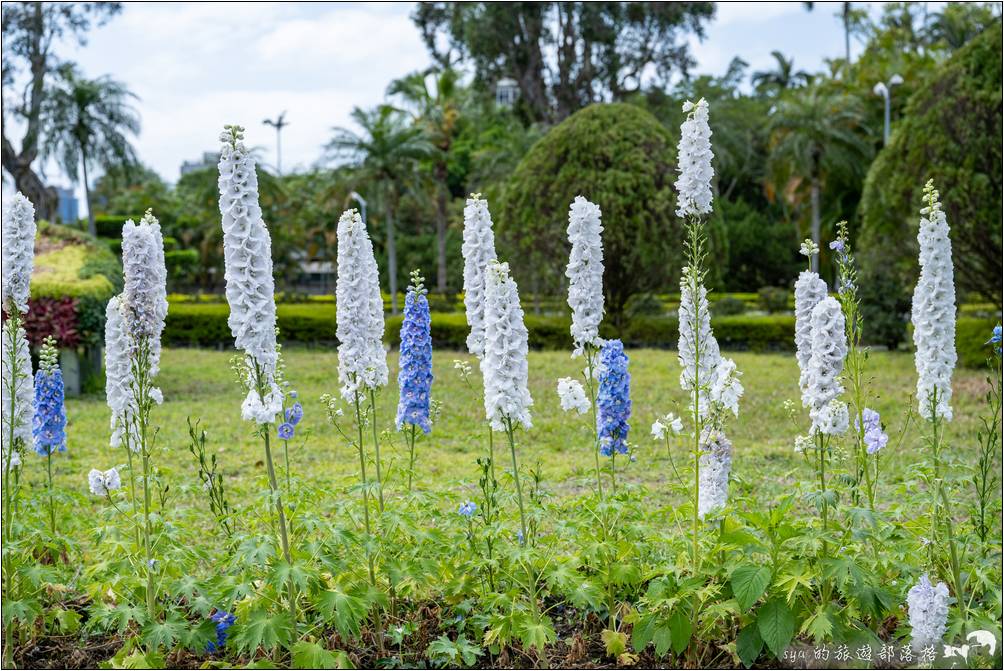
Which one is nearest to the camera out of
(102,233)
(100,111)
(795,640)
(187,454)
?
(795,640)

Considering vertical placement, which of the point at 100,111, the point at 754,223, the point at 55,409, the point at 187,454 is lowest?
the point at 187,454

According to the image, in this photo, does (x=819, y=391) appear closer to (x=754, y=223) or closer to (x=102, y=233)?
(x=754, y=223)

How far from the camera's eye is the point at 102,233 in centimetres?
3784

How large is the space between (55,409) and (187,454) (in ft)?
14.3

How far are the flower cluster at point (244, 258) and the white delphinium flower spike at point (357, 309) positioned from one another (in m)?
0.37

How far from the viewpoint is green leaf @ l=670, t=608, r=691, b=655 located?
3.45 meters

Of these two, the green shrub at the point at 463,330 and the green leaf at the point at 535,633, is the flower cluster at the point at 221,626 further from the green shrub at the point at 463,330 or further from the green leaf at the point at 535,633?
the green shrub at the point at 463,330

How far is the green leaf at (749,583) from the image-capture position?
326cm

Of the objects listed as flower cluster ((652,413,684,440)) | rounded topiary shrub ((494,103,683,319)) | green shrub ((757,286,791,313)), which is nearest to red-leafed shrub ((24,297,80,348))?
rounded topiary shrub ((494,103,683,319))

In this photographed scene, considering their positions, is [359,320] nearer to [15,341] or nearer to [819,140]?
[15,341]

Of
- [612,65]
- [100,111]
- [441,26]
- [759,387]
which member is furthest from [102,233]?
[759,387]

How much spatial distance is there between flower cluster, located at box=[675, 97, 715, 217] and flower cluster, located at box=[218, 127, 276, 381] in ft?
4.84

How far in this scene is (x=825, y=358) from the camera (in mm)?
3469

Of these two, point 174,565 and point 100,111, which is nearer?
point 174,565
